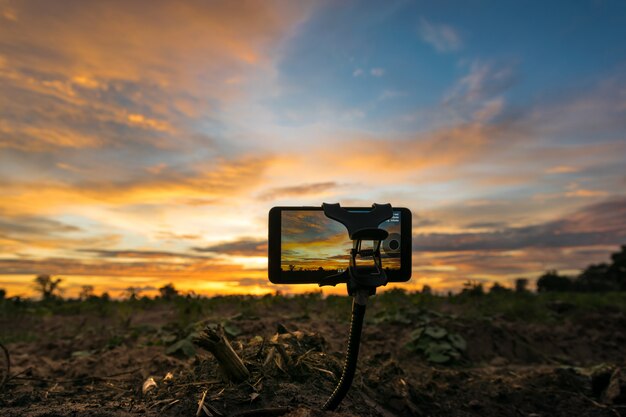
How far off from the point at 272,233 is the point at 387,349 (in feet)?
16.1

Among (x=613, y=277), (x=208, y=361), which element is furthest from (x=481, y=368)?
(x=613, y=277)

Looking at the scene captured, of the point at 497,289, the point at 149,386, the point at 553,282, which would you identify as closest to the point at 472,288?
the point at 497,289

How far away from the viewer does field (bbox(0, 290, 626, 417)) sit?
3834mm

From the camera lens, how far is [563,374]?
671 cm

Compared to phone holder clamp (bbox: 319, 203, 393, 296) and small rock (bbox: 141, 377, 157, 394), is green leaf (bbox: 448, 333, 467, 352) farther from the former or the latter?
phone holder clamp (bbox: 319, 203, 393, 296)

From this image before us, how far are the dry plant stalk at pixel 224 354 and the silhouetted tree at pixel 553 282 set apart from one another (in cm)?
2373

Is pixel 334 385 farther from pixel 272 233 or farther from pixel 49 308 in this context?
pixel 49 308

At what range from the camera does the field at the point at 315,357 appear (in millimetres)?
3834

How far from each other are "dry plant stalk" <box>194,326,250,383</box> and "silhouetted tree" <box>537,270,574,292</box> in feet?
77.9

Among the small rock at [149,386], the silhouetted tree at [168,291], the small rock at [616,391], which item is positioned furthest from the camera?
the silhouetted tree at [168,291]

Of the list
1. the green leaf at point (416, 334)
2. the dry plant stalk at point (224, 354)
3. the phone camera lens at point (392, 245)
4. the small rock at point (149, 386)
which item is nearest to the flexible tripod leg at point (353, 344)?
the phone camera lens at point (392, 245)

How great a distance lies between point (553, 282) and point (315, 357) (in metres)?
23.7

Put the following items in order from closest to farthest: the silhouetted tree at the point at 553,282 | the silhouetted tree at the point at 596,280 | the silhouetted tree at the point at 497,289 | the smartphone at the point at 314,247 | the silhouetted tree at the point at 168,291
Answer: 1. the smartphone at the point at 314,247
2. the silhouetted tree at the point at 168,291
3. the silhouetted tree at the point at 497,289
4. the silhouetted tree at the point at 553,282
5. the silhouetted tree at the point at 596,280

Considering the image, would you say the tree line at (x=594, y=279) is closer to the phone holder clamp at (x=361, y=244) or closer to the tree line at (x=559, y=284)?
the tree line at (x=559, y=284)
